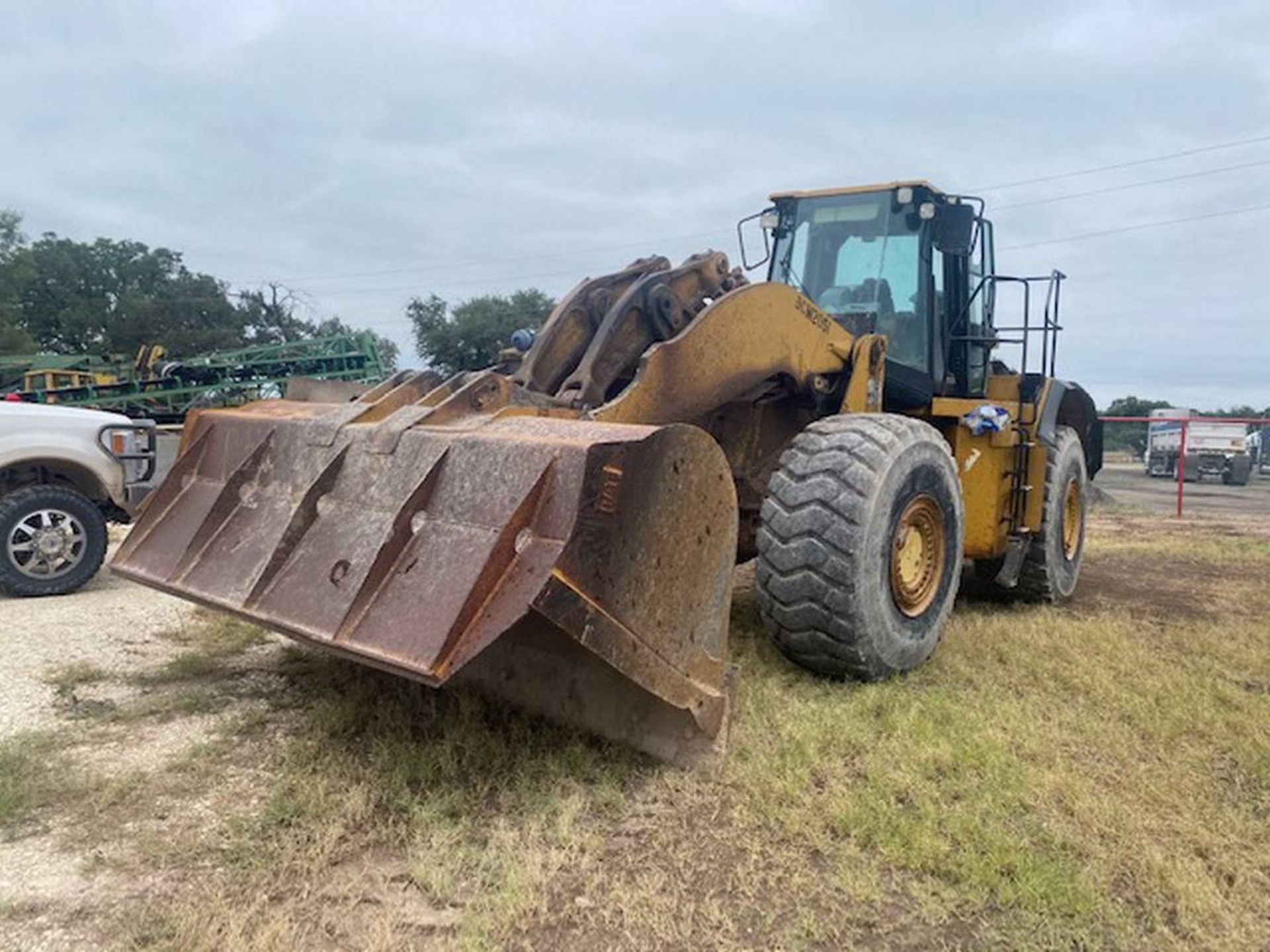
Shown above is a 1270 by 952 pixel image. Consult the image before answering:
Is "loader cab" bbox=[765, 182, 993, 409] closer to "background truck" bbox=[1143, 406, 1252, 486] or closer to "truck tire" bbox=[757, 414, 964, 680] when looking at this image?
"truck tire" bbox=[757, 414, 964, 680]

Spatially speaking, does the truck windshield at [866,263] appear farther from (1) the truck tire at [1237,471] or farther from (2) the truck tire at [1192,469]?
(2) the truck tire at [1192,469]

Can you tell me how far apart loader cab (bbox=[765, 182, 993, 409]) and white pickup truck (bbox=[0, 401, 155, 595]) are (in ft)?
16.0

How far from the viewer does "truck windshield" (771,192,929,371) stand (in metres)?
6.20

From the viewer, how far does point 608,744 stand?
369cm

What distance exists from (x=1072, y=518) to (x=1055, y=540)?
98 centimetres

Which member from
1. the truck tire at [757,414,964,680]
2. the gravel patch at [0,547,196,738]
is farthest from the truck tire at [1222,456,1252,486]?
the gravel patch at [0,547,196,738]

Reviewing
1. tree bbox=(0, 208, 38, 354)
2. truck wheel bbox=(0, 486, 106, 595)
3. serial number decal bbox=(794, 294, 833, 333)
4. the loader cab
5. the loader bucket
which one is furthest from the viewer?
tree bbox=(0, 208, 38, 354)

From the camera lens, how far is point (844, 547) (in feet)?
13.7

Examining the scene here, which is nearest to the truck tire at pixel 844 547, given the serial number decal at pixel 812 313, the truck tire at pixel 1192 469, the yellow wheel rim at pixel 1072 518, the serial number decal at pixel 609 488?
the serial number decal at pixel 812 313

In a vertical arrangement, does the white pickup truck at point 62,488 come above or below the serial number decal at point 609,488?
below

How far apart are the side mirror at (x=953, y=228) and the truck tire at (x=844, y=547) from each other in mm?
1728

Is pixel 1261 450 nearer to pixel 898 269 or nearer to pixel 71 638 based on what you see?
pixel 898 269

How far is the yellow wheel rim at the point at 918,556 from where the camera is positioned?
468cm

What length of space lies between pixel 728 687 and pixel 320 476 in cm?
168
